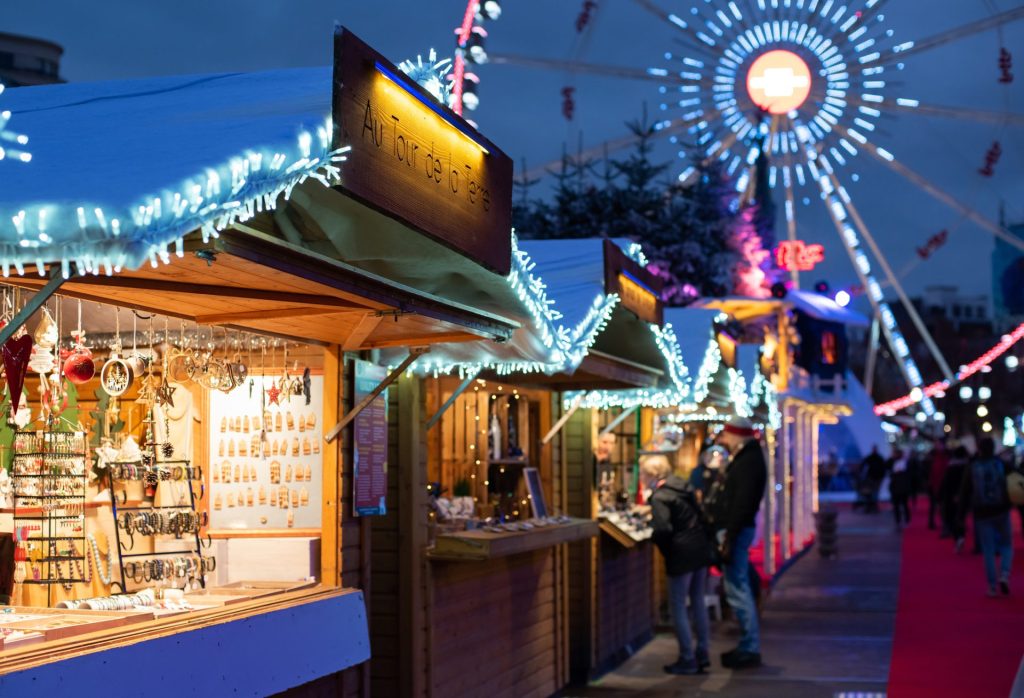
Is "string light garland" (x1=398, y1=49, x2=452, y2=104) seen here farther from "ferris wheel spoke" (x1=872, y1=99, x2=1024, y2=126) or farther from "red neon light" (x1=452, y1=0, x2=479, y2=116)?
"ferris wheel spoke" (x1=872, y1=99, x2=1024, y2=126)

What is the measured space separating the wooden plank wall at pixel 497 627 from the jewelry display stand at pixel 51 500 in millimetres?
2036

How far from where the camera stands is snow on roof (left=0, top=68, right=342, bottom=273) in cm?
338

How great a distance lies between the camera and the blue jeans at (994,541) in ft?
49.9

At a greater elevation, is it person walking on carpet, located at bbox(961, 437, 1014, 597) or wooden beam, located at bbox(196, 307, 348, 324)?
wooden beam, located at bbox(196, 307, 348, 324)

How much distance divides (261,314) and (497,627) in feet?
12.4

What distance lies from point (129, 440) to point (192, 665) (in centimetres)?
206

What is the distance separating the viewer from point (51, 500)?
19.1 feet

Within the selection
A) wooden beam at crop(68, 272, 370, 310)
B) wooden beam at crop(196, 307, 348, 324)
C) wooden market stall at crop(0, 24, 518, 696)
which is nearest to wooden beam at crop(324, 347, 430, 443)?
wooden market stall at crop(0, 24, 518, 696)

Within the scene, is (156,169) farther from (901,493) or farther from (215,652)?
(901,493)

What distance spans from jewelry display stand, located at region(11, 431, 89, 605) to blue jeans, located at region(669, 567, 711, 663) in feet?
17.4

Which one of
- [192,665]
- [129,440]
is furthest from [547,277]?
[192,665]

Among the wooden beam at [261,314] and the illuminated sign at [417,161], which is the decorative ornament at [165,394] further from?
the illuminated sign at [417,161]

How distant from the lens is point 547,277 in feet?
26.9

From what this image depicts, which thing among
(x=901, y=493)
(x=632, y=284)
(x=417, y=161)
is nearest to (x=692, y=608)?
(x=632, y=284)
